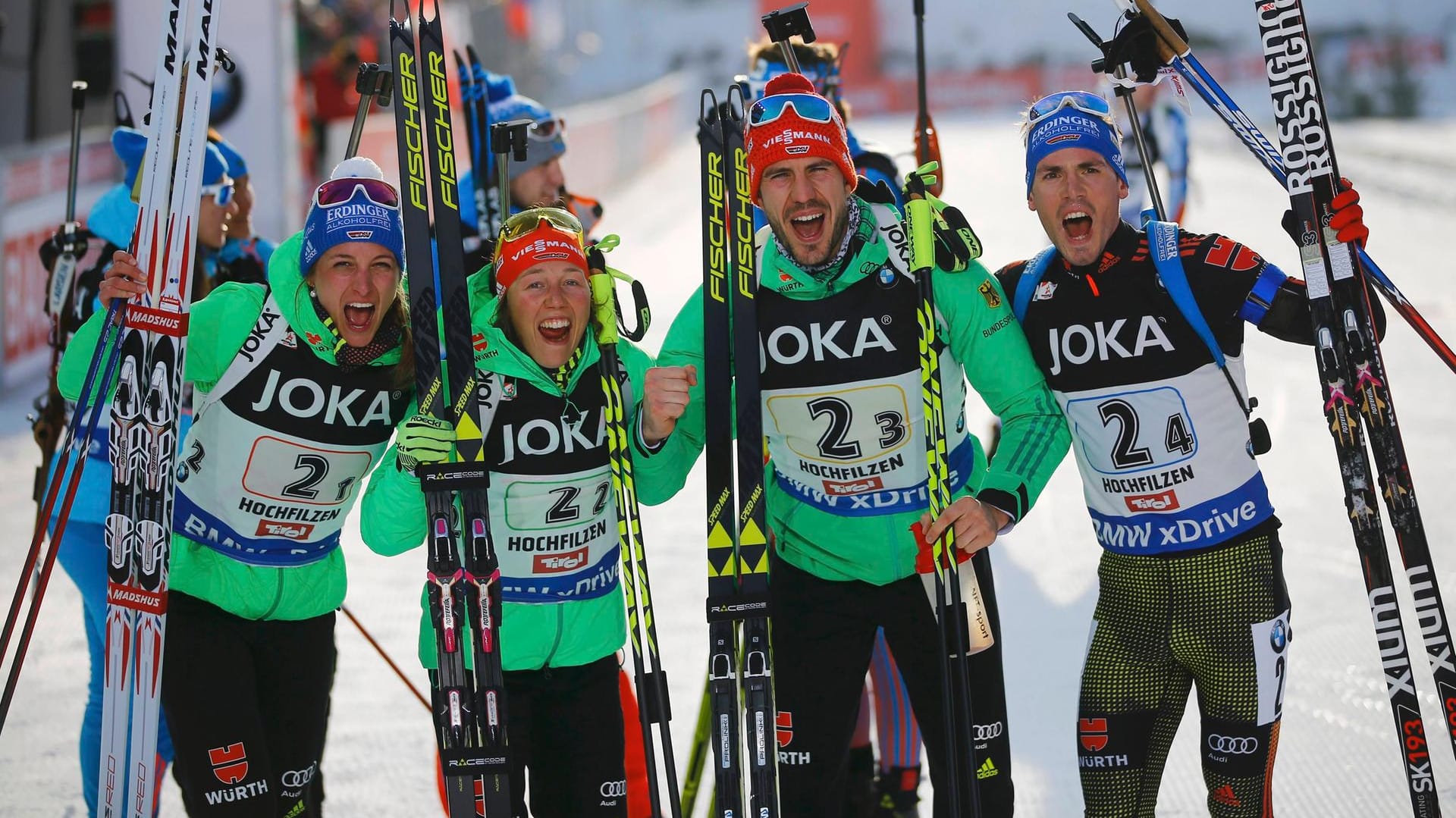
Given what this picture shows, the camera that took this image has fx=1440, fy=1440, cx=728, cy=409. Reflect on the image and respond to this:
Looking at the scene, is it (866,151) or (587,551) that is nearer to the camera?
(587,551)

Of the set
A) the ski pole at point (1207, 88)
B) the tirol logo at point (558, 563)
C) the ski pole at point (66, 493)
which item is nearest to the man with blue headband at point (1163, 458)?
the ski pole at point (1207, 88)

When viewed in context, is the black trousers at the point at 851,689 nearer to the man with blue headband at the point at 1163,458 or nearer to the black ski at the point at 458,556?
the man with blue headband at the point at 1163,458

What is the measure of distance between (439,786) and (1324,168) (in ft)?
8.00

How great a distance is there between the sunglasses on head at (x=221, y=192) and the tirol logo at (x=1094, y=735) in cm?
280

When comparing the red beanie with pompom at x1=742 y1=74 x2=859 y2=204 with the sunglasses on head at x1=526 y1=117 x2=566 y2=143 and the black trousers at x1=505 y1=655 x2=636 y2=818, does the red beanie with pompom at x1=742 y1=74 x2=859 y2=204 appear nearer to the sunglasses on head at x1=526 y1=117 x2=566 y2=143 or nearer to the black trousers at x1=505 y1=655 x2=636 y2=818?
the black trousers at x1=505 y1=655 x2=636 y2=818

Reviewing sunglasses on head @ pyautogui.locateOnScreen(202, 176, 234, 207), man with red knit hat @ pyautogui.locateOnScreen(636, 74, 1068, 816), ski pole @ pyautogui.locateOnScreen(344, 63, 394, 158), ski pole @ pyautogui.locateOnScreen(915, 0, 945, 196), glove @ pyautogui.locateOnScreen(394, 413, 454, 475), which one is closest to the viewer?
glove @ pyautogui.locateOnScreen(394, 413, 454, 475)

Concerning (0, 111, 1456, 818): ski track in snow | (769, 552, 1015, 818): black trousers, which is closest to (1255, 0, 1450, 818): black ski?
(769, 552, 1015, 818): black trousers

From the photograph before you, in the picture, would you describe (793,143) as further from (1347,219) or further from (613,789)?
(613,789)

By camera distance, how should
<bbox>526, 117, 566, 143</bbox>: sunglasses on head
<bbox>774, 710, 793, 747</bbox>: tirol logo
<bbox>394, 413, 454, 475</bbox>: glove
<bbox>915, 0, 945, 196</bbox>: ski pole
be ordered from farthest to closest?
<bbox>526, 117, 566, 143</bbox>: sunglasses on head → <bbox>915, 0, 945, 196</bbox>: ski pole → <bbox>774, 710, 793, 747</bbox>: tirol logo → <bbox>394, 413, 454, 475</bbox>: glove

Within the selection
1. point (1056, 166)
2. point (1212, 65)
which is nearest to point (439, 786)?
point (1056, 166)

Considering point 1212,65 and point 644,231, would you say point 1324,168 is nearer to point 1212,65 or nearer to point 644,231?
point 644,231

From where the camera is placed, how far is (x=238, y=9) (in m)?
12.5

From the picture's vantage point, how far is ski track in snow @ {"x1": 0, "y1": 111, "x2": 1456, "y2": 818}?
4.25 meters

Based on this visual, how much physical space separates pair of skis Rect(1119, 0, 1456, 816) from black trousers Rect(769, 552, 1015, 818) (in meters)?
0.80
